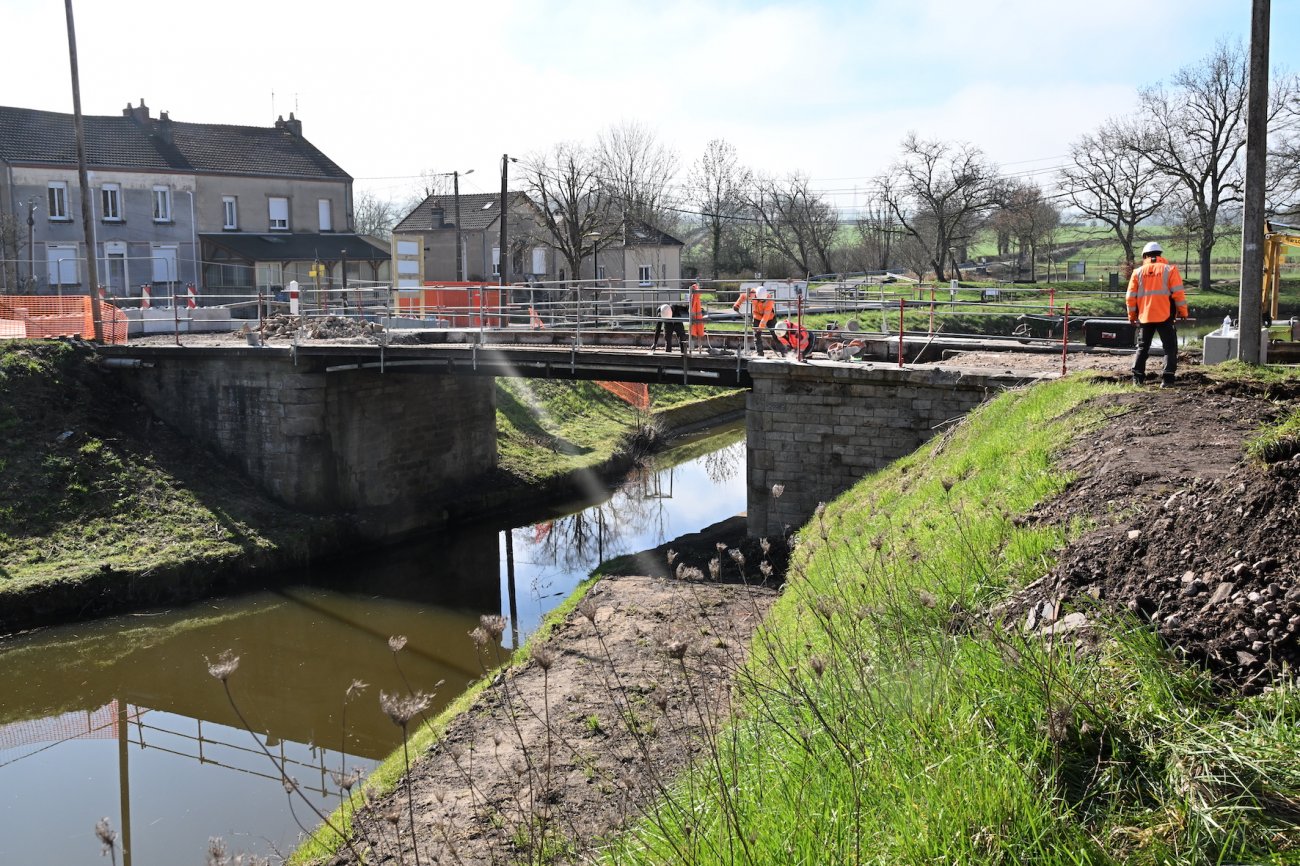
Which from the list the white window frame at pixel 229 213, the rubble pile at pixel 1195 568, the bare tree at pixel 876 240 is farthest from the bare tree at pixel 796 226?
the rubble pile at pixel 1195 568

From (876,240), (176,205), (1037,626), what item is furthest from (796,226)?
(1037,626)

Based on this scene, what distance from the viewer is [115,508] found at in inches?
768

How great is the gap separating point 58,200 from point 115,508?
26.4 meters

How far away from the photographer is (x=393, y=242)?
51.7 m

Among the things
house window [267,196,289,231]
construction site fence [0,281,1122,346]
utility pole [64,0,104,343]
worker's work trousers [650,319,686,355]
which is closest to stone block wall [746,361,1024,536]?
construction site fence [0,281,1122,346]

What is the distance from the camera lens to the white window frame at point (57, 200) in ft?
132

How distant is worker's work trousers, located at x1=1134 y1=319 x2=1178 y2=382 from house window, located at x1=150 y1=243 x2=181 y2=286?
3874 cm

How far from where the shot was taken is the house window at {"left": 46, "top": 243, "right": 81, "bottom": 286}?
39406mm

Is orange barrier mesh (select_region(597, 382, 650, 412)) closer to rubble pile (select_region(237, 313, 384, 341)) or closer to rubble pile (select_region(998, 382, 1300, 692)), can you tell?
rubble pile (select_region(237, 313, 384, 341))

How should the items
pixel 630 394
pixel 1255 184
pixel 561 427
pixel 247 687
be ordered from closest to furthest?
1. pixel 1255 184
2. pixel 247 687
3. pixel 561 427
4. pixel 630 394

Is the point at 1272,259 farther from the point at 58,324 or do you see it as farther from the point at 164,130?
the point at 164,130

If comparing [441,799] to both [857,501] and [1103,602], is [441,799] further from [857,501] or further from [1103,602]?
[857,501]

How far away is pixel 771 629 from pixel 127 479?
626 inches

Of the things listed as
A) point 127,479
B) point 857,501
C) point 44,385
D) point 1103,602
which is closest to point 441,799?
point 1103,602
